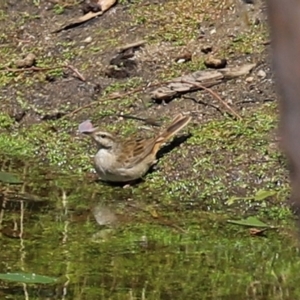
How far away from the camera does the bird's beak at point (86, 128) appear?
738 centimetres

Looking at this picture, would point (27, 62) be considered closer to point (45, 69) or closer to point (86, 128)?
point (45, 69)

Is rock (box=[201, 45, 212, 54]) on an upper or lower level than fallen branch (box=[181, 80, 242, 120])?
lower

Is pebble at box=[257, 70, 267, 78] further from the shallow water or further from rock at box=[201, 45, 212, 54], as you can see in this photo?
the shallow water

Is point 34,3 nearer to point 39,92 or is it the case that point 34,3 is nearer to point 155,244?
point 39,92

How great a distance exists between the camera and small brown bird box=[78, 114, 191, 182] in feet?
22.8

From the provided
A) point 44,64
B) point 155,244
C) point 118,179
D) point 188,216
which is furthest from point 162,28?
point 155,244

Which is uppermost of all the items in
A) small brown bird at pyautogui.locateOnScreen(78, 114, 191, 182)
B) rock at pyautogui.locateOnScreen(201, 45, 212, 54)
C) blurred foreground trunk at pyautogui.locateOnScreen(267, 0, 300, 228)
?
blurred foreground trunk at pyautogui.locateOnScreen(267, 0, 300, 228)

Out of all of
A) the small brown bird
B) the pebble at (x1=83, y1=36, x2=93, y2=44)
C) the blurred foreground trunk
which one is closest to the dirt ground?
the pebble at (x1=83, y1=36, x2=93, y2=44)

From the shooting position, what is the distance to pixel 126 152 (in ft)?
23.4

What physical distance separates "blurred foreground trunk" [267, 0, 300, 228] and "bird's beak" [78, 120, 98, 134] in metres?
6.28

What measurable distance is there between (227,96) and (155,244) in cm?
255

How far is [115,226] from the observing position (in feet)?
19.6

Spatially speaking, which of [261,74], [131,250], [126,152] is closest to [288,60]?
[131,250]

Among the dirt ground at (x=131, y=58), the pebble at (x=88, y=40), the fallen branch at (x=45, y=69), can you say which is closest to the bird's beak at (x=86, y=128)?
the dirt ground at (x=131, y=58)
